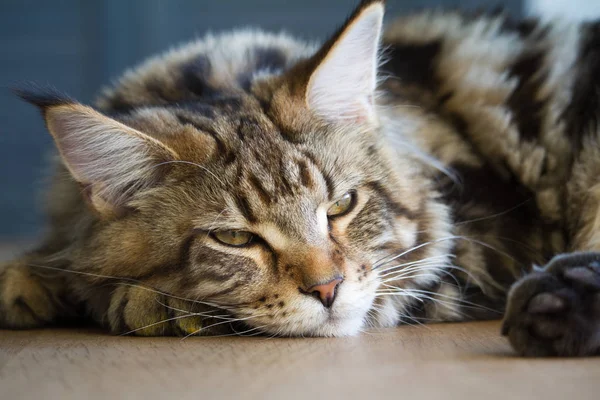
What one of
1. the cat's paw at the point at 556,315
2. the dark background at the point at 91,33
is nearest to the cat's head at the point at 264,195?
the cat's paw at the point at 556,315

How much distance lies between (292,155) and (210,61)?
0.53 metres

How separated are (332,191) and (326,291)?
0.24 meters

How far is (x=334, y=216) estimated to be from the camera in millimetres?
1563

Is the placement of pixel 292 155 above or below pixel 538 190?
above

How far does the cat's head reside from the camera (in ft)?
4.80

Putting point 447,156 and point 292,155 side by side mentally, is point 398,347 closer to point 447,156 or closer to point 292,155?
point 292,155

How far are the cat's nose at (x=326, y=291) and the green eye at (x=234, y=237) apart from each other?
17cm

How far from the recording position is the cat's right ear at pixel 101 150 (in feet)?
4.81

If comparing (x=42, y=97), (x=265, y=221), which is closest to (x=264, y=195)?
(x=265, y=221)

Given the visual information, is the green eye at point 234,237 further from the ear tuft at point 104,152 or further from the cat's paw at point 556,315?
the cat's paw at point 556,315

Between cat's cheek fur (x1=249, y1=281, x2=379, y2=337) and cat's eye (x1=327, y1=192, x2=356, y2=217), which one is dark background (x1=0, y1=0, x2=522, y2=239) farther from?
cat's cheek fur (x1=249, y1=281, x2=379, y2=337)

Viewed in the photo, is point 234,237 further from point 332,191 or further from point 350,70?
point 350,70

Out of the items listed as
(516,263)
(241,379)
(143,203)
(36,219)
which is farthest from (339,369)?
(36,219)

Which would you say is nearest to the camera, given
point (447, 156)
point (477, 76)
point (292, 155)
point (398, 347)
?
point (398, 347)
